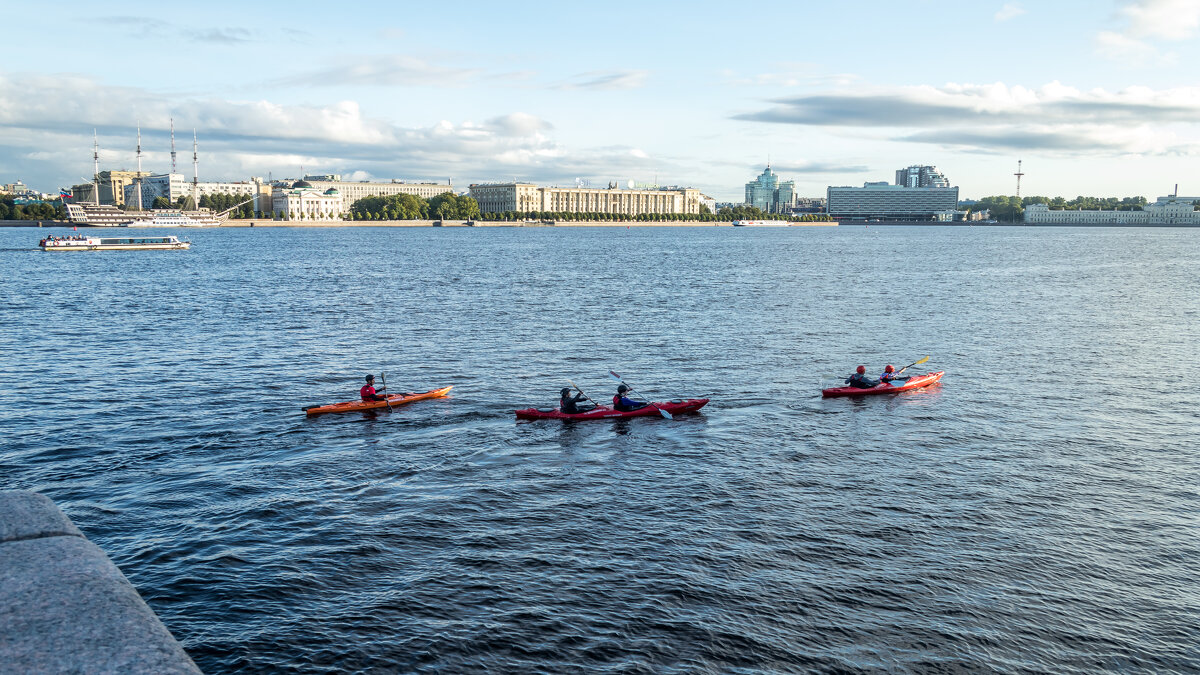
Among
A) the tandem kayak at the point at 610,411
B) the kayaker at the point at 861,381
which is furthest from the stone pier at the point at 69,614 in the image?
the kayaker at the point at 861,381

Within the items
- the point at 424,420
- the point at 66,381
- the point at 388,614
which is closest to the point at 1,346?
the point at 66,381

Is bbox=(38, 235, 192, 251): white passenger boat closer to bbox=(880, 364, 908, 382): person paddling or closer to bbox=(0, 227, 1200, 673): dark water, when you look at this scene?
bbox=(0, 227, 1200, 673): dark water

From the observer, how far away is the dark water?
15875mm

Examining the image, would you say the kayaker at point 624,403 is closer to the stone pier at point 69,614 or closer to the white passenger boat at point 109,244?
the stone pier at point 69,614

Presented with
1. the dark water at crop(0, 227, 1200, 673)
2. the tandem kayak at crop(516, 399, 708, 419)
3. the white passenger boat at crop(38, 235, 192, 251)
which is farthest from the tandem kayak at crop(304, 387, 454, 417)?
the white passenger boat at crop(38, 235, 192, 251)

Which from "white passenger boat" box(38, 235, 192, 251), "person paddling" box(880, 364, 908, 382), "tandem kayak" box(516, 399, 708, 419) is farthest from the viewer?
"white passenger boat" box(38, 235, 192, 251)

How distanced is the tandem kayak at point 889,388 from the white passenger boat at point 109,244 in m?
138

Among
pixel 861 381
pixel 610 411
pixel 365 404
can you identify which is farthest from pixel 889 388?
pixel 365 404

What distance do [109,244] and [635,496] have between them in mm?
156447

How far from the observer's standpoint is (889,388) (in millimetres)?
35062

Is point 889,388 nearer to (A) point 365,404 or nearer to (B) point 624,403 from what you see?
(B) point 624,403

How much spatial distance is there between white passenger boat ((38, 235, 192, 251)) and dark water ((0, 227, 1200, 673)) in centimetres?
10958

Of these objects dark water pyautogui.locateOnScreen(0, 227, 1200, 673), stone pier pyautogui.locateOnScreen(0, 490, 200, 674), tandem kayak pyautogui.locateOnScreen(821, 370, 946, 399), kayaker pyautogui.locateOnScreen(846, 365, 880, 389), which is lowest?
dark water pyautogui.locateOnScreen(0, 227, 1200, 673)

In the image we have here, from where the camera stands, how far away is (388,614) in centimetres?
1650
